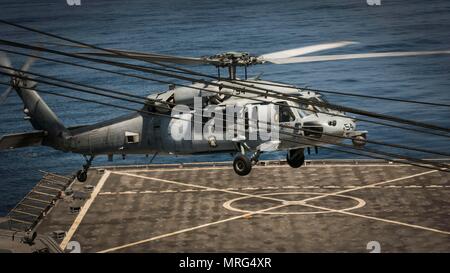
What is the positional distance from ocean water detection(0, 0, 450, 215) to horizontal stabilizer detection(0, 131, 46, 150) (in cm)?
3212

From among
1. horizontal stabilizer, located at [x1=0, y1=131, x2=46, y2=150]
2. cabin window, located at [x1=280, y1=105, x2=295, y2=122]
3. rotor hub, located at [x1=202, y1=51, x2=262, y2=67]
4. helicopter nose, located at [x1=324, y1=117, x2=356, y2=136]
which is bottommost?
horizontal stabilizer, located at [x1=0, y1=131, x2=46, y2=150]

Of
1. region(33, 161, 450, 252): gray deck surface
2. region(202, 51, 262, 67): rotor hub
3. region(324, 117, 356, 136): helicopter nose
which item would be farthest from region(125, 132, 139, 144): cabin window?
region(324, 117, 356, 136): helicopter nose

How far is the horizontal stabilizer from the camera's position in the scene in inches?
1892

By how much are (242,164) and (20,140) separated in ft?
39.4

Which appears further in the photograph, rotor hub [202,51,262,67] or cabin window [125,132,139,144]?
cabin window [125,132,139,144]

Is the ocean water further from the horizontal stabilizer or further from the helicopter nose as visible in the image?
the helicopter nose

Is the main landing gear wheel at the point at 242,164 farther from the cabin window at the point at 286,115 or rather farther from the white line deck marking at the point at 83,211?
the white line deck marking at the point at 83,211

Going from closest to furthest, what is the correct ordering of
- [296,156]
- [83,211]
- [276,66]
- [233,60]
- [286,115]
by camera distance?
[233,60] < [286,115] < [296,156] < [83,211] < [276,66]

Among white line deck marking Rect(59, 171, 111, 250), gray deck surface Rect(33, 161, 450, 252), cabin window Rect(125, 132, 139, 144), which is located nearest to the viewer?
cabin window Rect(125, 132, 139, 144)

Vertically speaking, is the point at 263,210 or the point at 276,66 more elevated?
the point at 276,66

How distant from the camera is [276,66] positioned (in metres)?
154

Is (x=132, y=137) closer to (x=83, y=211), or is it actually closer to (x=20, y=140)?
(x=20, y=140)

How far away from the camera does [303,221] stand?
183 ft

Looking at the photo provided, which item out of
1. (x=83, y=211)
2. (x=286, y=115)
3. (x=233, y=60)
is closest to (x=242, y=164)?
(x=286, y=115)
